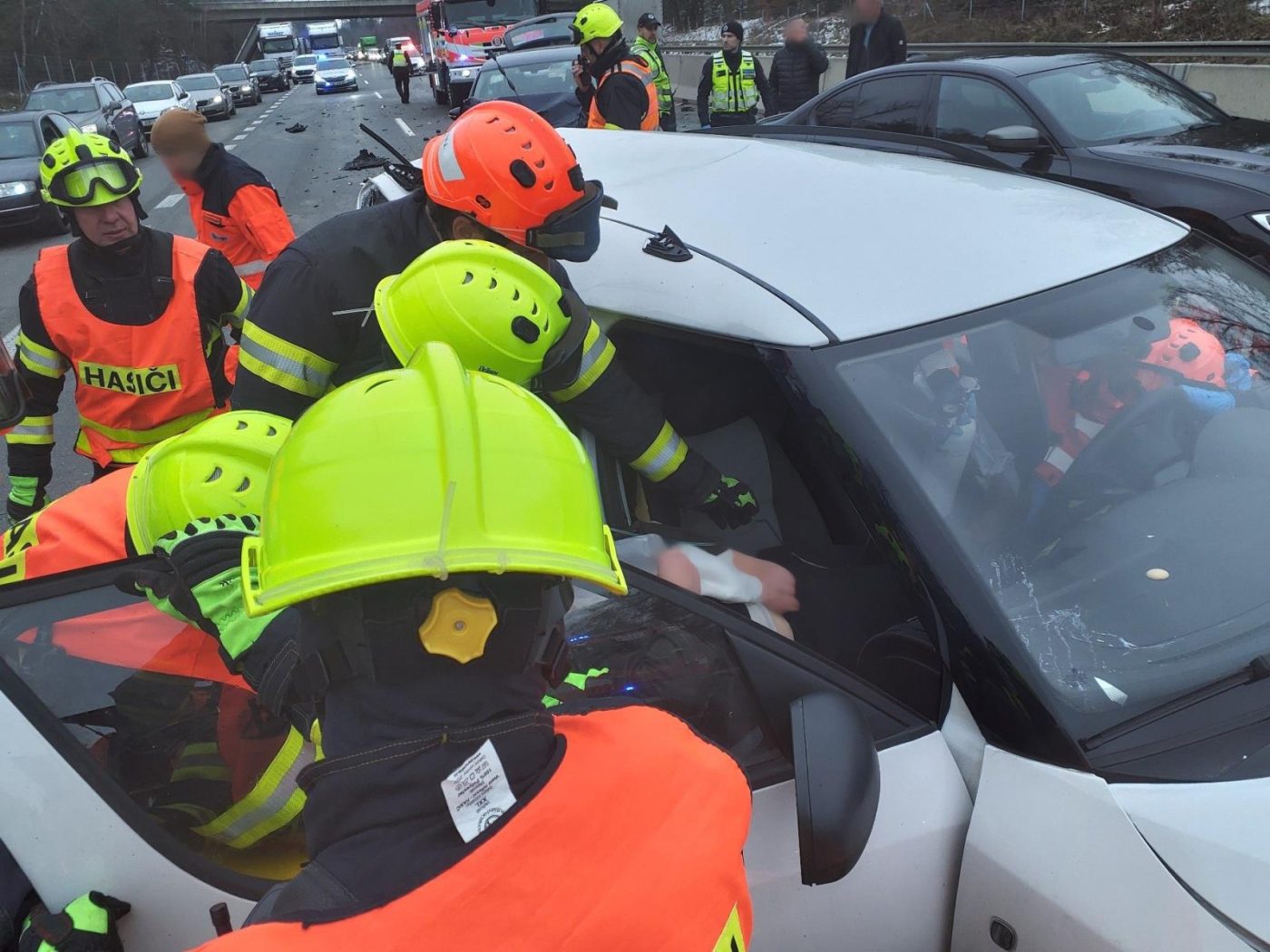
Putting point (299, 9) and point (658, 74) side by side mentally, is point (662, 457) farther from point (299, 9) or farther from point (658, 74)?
point (299, 9)

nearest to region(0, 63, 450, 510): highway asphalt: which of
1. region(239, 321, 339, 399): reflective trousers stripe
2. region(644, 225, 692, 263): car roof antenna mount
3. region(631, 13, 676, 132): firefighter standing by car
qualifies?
region(239, 321, 339, 399): reflective trousers stripe

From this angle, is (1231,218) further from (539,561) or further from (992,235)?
(539,561)

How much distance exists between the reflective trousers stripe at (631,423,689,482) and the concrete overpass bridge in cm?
6990

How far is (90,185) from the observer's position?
300cm

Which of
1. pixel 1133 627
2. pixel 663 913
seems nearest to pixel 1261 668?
pixel 1133 627

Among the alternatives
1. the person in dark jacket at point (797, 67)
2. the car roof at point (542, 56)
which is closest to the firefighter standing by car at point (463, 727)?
the person in dark jacket at point (797, 67)

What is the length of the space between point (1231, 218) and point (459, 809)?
16.5ft

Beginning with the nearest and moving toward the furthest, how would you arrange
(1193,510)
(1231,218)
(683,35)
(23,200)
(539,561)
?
(539,561)
(1193,510)
(1231,218)
(23,200)
(683,35)

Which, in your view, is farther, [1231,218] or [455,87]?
[455,87]

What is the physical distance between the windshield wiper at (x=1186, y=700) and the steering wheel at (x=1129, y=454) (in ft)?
1.17

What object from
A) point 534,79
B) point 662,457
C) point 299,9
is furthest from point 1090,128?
point 299,9

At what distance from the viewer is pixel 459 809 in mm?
896

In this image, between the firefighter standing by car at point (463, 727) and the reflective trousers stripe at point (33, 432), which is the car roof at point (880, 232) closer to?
the firefighter standing by car at point (463, 727)

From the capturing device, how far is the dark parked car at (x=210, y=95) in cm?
2614
